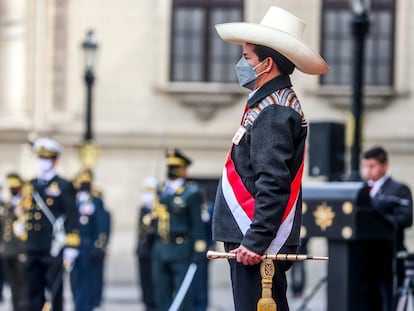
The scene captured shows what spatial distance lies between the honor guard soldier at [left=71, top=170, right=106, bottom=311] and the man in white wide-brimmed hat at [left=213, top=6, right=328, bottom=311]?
42.7 ft

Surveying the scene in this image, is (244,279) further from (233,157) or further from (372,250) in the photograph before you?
(372,250)

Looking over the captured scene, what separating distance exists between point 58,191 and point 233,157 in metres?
7.74

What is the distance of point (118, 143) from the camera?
2700cm

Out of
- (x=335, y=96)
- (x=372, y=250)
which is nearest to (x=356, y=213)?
(x=372, y=250)

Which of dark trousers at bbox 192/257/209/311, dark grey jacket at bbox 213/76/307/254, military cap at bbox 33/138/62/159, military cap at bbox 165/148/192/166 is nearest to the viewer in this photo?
dark grey jacket at bbox 213/76/307/254

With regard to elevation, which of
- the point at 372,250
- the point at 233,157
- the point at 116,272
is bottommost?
A: the point at 116,272

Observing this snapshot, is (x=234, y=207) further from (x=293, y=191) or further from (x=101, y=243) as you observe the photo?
(x=101, y=243)

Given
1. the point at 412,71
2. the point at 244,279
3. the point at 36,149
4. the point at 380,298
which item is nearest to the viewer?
the point at 244,279

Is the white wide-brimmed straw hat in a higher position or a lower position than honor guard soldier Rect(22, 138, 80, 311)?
higher

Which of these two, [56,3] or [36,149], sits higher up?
[56,3]

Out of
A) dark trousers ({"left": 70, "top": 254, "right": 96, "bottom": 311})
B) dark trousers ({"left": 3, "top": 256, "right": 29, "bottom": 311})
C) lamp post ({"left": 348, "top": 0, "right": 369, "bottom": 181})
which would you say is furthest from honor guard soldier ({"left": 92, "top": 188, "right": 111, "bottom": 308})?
lamp post ({"left": 348, "top": 0, "right": 369, "bottom": 181})

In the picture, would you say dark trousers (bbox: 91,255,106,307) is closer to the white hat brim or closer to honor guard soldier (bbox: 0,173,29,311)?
honor guard soldier (bbox: 0,173,29,311)

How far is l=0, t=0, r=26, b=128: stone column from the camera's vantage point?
1051 inches

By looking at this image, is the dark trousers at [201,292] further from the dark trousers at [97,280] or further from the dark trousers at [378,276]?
the dark trousers at [378,276]
